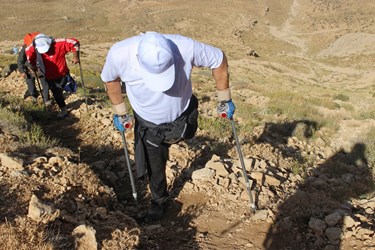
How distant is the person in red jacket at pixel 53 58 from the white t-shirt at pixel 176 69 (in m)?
4.66

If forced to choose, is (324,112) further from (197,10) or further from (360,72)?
(197,10)

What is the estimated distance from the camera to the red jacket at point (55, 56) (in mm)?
8125

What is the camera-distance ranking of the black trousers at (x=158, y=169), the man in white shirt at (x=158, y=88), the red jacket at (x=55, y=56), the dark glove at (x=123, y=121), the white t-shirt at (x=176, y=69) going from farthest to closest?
the red jacket at (x=55, y=56) < the dark glove at (x=123, y=121) < the black trousers at (x=158, y=169) < the white t-shirt at (x=176, y=69) < the man in white shirt at (x=158, y=88)

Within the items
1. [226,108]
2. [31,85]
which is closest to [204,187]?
[226,108]

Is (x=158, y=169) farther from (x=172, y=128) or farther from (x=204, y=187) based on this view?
(x=204, y=187)

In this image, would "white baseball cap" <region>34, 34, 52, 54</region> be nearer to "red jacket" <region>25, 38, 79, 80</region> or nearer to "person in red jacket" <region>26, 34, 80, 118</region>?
"person in red jacket" <region>26, 34, 80, 118</region>

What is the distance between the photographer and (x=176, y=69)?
3.65 m

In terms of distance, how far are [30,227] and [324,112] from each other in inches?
428

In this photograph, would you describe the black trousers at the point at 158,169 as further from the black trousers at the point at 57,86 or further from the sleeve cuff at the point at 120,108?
the black trousers at the point at 57,86

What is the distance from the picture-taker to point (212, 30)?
172 ft

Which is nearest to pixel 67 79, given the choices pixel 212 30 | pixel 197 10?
pixel 212 30

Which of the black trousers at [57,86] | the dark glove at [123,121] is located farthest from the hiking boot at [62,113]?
the dark glove at [123,121]

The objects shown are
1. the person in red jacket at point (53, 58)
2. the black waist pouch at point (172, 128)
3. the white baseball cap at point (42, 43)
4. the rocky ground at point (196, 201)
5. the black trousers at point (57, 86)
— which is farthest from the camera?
the black trousers at point (57, 86)

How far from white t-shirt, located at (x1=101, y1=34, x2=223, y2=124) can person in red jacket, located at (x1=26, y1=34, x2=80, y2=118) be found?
4659mm
